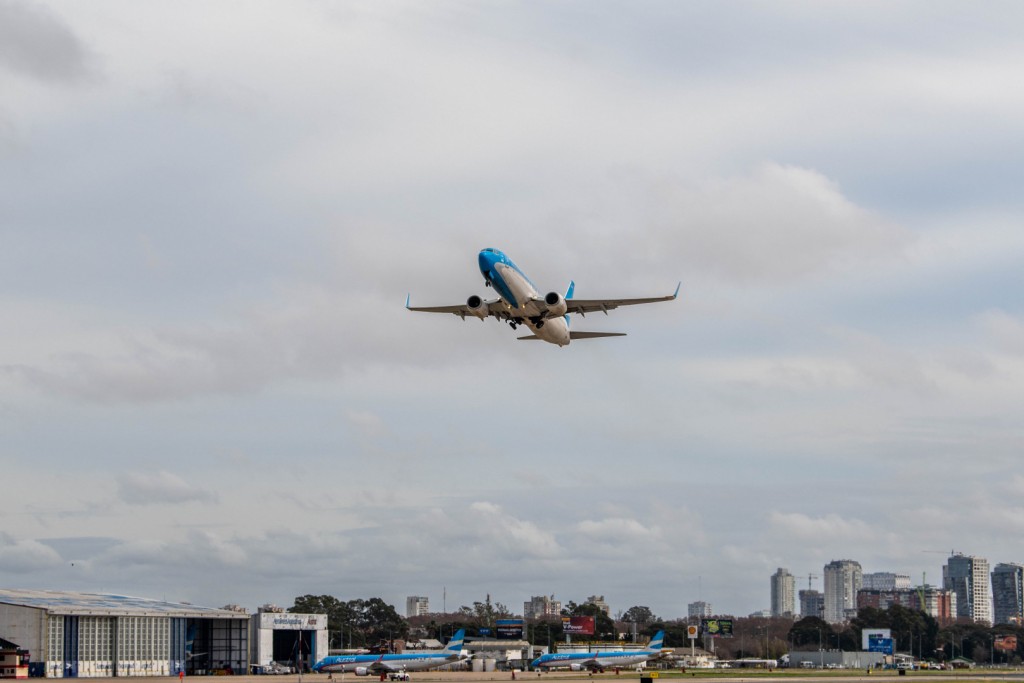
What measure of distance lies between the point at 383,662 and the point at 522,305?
77.9m

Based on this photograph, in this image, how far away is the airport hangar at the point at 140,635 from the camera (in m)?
127

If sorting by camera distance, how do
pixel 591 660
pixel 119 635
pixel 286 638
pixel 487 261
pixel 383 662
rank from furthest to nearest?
1. pixel 591 660
2. pixel 286 638
3. pixel 383 662
4. pixel 119 635
5. pixel 487 261

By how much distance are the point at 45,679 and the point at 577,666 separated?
7597cm

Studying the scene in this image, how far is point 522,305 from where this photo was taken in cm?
8275

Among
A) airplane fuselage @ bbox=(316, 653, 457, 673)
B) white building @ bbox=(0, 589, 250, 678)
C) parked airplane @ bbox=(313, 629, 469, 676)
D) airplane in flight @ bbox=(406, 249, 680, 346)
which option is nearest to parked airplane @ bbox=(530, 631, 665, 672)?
parked airplane @ bbox=(313, 629, 469, 676)

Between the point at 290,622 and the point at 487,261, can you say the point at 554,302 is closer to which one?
the point at 487,261

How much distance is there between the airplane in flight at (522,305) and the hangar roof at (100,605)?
66.0 metres

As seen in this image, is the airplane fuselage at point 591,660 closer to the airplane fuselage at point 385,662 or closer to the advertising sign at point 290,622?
the airplane fuselage at point 385,662

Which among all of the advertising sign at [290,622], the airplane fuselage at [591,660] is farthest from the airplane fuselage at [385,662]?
the airplane fuselage at [591,660]

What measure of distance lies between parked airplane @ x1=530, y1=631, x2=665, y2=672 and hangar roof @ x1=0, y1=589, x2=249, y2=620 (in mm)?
45148

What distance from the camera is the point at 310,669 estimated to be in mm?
162625

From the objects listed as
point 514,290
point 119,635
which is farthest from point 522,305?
point 119,635

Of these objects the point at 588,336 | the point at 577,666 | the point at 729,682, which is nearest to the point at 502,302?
the point at 588,336

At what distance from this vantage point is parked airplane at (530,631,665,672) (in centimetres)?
17325
